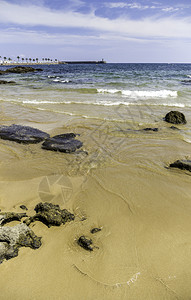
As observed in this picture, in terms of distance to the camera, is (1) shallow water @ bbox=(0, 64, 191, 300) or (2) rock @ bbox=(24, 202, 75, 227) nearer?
(1) shallow water @ bbox=(0, 64, 191, 300)

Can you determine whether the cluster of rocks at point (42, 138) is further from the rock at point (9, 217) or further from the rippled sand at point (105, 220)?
the rock at point (9, 217)

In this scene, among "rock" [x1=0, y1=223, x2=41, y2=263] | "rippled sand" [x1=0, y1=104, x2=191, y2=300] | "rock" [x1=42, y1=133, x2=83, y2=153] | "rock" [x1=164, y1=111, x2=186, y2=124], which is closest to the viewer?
"rippled sand" [x1=0, y1=104, x2=191, y2=300]

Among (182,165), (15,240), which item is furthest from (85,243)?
(182,165)

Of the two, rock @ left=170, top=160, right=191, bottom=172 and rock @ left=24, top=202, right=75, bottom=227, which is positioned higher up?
rock @ left=170, top=160, right=191, bottom=172

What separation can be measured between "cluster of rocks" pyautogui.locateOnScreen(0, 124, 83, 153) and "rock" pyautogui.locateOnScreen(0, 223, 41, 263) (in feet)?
11.1

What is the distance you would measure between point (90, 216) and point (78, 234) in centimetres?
46

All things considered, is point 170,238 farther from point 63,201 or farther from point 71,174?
point 71,174

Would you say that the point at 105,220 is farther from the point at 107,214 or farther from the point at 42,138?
the point at 42,138

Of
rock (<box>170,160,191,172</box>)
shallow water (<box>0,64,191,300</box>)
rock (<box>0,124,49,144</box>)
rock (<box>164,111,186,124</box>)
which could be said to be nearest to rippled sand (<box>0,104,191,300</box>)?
shallow water (<box>0,64,191,300</box>)

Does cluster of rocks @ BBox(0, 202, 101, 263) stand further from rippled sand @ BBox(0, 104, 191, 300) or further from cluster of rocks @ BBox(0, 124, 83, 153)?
cluster of rocks @ BBox(0, 124, 83, 153)

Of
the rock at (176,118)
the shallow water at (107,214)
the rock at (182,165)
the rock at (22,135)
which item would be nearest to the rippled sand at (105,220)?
the shallow water at (107,214)

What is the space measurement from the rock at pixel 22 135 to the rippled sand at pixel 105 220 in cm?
31

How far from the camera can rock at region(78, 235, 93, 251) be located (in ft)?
10.0

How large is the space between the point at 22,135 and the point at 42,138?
30.1 inches
